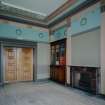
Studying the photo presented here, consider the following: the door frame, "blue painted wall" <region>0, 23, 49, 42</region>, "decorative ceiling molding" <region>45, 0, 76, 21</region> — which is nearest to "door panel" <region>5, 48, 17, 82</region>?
the door frame

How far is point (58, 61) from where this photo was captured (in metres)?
5.96

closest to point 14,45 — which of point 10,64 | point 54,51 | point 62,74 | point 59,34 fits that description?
point 10,64

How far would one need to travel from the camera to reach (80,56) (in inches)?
178

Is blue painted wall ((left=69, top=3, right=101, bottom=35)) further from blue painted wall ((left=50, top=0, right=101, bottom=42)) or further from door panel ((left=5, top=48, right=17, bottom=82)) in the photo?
door panel ((left=5, top=48, right=17, bottom=82))

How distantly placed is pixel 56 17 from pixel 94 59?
112 inches

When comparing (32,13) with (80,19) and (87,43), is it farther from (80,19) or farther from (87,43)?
(87,43)

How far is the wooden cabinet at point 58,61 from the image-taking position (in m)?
5.46

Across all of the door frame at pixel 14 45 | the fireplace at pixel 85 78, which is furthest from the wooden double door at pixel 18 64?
the fireplace at pixel 85 78

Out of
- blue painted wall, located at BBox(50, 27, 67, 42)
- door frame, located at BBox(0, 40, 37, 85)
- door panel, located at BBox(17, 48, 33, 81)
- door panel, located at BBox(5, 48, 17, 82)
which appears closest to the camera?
door frame, located at BBox(0, 40, 37, 85)

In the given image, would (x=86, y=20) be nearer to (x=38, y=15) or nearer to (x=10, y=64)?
(x=38, y=15)

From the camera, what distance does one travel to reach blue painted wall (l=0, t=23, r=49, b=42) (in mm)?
5411

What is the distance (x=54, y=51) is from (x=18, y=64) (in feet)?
8.36

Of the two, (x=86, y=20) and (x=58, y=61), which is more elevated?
(x=86, y=20)

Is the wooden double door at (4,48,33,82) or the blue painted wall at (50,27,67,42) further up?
the blue painted wall at (50,27,67,42)
